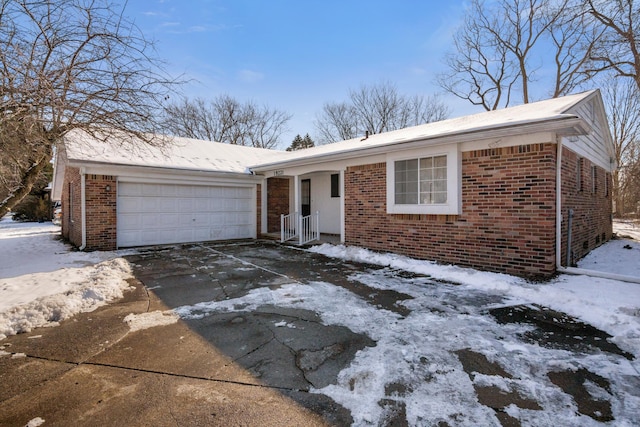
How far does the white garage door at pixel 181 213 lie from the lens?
9781 millimetres

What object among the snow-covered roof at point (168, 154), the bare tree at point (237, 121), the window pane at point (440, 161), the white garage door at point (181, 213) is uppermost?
the bare tree at point (237, 121)

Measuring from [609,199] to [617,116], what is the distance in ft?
61.6

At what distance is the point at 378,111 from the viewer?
90.3ft

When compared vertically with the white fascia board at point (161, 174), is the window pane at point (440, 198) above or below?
below

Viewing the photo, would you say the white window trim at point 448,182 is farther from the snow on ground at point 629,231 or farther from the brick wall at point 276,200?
the snow on ground at point 629,231

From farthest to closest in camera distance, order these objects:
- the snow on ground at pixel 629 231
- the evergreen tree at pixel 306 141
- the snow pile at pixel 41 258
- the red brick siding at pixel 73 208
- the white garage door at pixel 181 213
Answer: the evergreen tree at pixel 306 141
the snow on ground at pixel 629 231
the white garage door at pixel 181 213
the red brick siding at pixel 73 208
the snow pile at pixel 41 258

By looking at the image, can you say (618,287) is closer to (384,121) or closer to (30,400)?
(30,400)

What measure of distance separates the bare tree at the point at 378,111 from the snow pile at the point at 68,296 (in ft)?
78.8

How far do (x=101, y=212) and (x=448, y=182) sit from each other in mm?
9382

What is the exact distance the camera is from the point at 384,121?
27375 millimetres

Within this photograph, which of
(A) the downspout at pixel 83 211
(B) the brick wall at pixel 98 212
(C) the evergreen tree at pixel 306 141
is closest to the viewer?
(A) the downspout at pixel 83 211

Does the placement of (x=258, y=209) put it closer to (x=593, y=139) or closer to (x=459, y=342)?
(x=459, y=342)

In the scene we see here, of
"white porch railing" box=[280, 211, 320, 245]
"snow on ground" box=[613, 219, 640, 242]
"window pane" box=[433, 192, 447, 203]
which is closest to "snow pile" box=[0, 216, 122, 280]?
"white porch railing" box=[280, 211, 320, 245]

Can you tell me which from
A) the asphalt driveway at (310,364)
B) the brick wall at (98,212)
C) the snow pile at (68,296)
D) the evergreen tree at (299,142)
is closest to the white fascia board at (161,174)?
the brick wall at (98,212)
